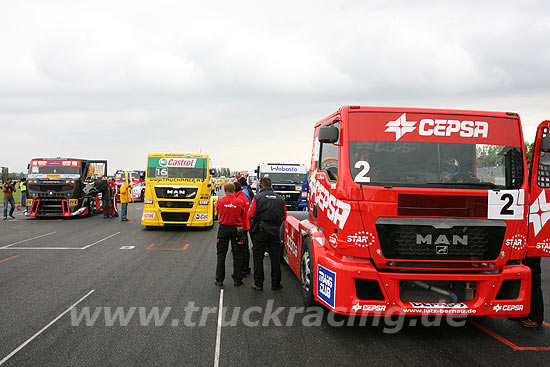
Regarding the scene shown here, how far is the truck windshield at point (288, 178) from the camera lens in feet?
67.2

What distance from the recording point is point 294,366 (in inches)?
149

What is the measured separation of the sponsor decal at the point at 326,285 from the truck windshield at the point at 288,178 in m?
15.7

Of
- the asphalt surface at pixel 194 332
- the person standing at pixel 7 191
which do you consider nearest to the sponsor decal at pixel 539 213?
the asphalt surface at pixel 194 332

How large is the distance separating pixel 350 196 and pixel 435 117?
1.46 metres

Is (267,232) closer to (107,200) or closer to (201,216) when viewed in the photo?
(201,216)

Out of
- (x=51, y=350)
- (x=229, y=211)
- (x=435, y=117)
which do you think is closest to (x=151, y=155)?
(x=229, y=211)

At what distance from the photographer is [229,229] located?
22.3ft

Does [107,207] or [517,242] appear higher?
[517,242]

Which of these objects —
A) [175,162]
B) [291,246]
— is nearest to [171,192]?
[175,162]

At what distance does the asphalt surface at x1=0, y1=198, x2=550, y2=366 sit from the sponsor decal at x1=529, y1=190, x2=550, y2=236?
1325mm

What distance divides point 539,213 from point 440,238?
5.23 feet

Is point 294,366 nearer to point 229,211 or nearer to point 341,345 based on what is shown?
point 341,345

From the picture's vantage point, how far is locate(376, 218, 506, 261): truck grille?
4.25m

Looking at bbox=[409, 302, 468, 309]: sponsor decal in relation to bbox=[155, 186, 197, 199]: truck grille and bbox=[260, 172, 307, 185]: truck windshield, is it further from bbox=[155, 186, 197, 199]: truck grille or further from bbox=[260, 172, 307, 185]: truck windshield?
bbox=[260, 172, 307, 185]: truck windshield
